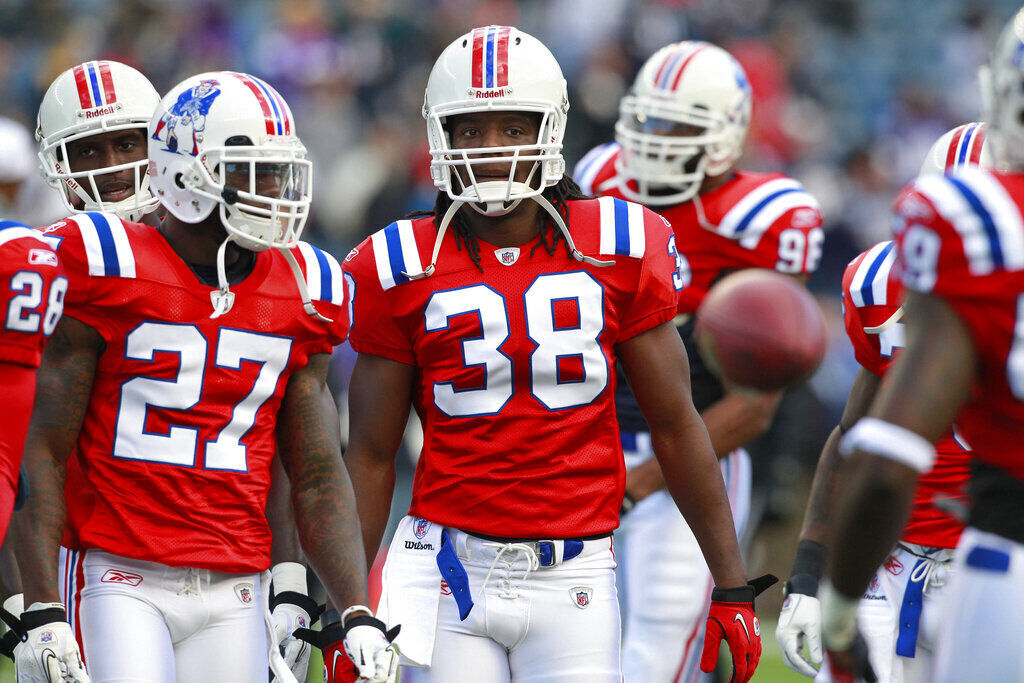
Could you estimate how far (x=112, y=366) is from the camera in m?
2.92

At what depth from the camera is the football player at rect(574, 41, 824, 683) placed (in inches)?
166

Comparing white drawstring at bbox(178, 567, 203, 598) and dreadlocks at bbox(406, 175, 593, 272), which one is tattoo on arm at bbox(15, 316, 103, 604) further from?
dreadlocks at bbox(406, 175, 593, 272)

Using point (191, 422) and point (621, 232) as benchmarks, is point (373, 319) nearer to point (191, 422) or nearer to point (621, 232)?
point (191, 422)

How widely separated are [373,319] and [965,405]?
1.36 m

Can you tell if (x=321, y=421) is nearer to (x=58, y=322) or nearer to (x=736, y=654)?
(x=58, y=322)

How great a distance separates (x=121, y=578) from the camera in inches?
114

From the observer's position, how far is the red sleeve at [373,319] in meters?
3.08

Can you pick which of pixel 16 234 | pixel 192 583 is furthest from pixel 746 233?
pixel 16 234

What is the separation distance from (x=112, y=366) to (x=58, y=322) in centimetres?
15

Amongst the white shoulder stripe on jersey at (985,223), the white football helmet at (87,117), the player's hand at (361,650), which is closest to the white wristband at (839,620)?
the white shoulder stripe on jersey at (985,223)

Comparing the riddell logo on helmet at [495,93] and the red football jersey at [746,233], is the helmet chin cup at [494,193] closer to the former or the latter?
the riddell logo on helmet at [495,93]

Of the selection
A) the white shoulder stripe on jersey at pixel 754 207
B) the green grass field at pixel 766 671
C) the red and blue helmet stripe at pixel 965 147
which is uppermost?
the red and blue helmet stripe at pixel 965 147

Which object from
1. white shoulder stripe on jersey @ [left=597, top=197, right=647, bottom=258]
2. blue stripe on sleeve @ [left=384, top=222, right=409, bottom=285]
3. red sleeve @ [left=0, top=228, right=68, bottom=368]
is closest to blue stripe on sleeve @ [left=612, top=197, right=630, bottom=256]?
white shoulder stripe on jersey @ [left=597, top=197, right=647, bottom=258]

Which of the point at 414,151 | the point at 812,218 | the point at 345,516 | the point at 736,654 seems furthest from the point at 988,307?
the point at 414,151
